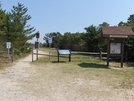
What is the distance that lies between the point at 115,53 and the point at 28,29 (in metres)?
13.1

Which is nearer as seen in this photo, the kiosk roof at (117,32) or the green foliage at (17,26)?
the kiosk roof at (117,32)

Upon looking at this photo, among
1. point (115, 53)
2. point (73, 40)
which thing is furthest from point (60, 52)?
point (73, 40)

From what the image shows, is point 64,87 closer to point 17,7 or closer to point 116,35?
point 116,35

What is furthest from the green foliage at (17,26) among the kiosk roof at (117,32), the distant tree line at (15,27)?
the kiosk roof at (117,32)

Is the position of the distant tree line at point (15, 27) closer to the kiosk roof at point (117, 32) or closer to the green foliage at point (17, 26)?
the green foliage at point (17, 26)

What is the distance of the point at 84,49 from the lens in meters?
34.4

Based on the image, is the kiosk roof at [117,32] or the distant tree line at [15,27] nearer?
the kiosk roof at [117,32]

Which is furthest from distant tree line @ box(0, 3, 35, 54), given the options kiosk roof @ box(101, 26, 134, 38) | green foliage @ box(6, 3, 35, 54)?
kiosk roof @ box(101, 26, 134, 38)

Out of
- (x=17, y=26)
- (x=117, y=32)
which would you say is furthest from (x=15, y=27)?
(x=117, y=32)

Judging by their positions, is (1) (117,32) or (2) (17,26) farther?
(2) (17,26)

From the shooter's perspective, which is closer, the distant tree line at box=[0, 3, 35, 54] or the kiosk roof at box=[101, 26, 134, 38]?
the kiosk roof at box=[101, 26, 134, 38]

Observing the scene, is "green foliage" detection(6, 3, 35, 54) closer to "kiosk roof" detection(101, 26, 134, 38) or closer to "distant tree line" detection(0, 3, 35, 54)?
"distant tree line" detection(0, 3, 35, 54)

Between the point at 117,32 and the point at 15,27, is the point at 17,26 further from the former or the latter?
the point at 117,32

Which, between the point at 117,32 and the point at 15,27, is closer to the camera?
the point at 117,32
